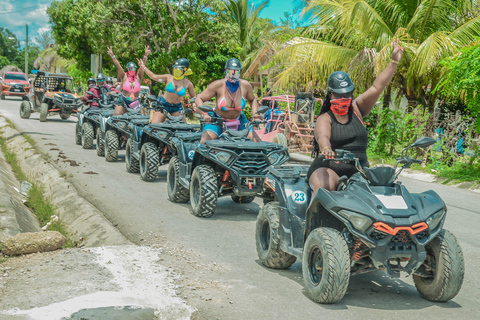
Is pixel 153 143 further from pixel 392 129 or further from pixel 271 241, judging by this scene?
pixel 392 129

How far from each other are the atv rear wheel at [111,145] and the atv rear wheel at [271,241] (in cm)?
887

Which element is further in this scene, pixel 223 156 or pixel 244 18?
pixel 244 18

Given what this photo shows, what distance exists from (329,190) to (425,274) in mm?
1149

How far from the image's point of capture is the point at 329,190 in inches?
207

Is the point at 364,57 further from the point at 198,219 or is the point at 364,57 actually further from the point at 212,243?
the point at 212,243

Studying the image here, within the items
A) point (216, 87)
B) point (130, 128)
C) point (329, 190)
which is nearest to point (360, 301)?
point (329, 190)

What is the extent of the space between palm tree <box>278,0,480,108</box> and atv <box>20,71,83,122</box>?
9955mm

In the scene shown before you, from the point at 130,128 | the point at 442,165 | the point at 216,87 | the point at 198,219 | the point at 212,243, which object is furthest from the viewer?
the point at 442,165

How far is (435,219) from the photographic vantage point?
4.57 m

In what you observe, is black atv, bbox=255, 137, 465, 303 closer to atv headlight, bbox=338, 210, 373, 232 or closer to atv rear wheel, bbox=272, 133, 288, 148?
atv headlight, bbox=338, 210, 373, 232

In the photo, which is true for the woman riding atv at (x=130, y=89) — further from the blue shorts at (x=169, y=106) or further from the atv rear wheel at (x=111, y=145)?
the blue shorts at (x=169, y=106)

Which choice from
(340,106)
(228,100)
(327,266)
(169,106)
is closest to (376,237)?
(327,266)

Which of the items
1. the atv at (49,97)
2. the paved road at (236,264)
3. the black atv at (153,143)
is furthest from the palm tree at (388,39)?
the atv at (49,97)

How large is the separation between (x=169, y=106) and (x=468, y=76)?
7.14 m
